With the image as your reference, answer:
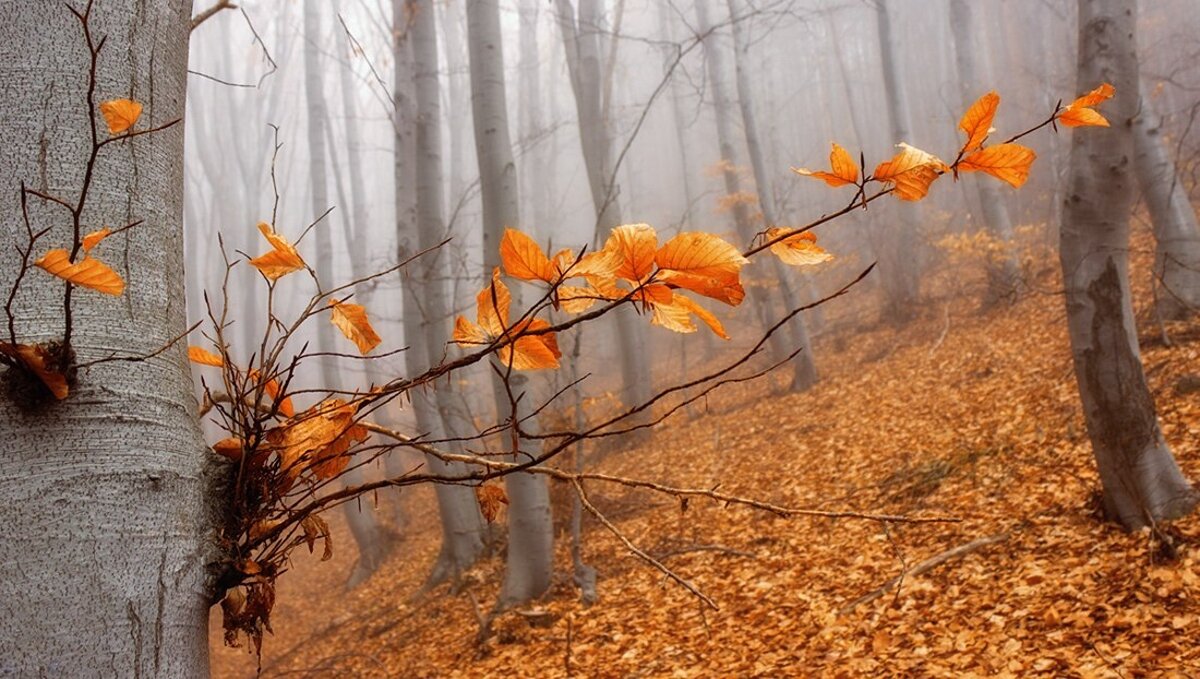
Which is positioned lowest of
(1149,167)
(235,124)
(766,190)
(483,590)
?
(483,590)

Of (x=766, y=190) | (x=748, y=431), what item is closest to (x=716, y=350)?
(x=766, y=190)

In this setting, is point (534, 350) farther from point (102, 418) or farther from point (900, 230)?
point (900, 230)

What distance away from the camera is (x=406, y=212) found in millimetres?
6617

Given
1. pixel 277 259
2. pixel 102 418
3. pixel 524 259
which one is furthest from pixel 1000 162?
pixel 102 418

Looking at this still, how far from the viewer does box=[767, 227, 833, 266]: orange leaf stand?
30.0 inches

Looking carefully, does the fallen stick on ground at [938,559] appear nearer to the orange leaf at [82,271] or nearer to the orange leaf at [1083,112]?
the orange leaf at [1083,112]

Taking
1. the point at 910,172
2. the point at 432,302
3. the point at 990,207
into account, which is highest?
the point at 990,207

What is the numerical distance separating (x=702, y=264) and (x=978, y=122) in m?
0.37

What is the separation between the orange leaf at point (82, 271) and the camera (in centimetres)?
54

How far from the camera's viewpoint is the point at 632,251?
2.29ft

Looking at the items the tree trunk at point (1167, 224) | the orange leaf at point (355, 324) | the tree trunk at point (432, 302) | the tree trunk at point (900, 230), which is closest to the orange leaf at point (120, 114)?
the orange leaf at point (355, 324)

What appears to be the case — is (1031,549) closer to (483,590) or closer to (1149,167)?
(483,590)

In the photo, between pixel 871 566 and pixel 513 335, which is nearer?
pixel 513 335

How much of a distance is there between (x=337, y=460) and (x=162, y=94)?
0.53 metres
